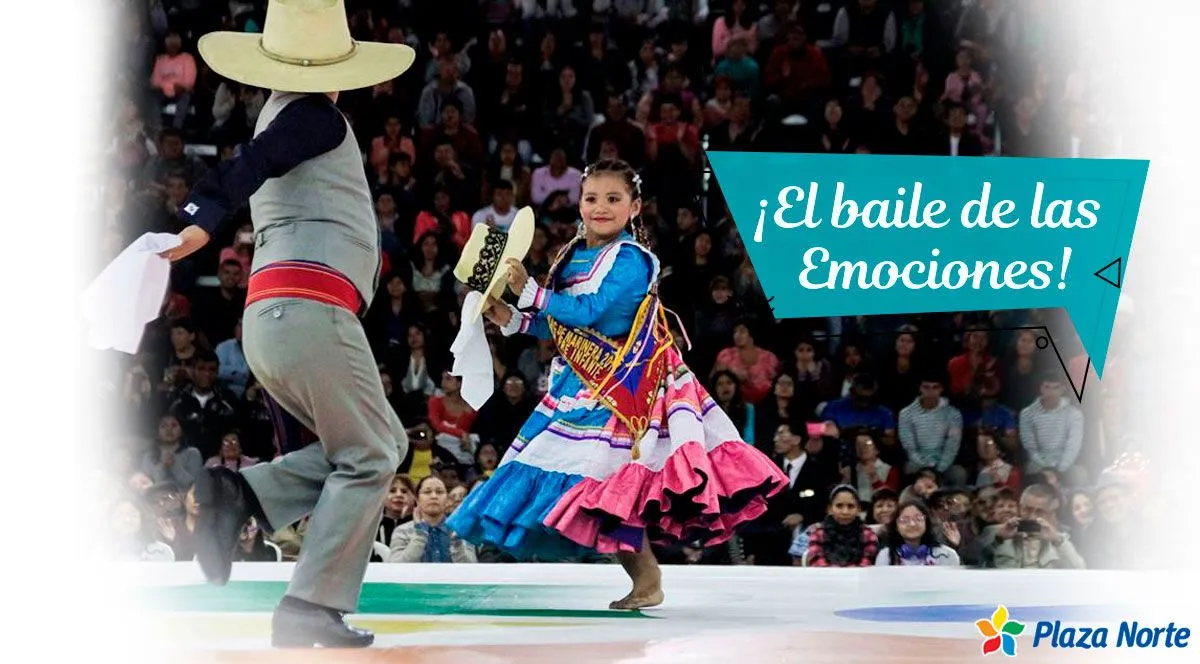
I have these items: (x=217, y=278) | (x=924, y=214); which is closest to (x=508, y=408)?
(x=217, y=278)

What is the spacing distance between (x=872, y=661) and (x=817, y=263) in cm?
171

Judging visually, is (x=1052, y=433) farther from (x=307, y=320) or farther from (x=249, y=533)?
(x=307, y=320)

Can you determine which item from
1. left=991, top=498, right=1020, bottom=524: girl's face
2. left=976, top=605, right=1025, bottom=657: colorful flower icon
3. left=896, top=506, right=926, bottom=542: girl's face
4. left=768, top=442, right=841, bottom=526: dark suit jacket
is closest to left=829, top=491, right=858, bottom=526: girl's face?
left=896, top=506, right=926, bottom=542: girl's face

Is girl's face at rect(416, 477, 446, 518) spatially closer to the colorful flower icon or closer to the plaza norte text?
the colorful flower icon

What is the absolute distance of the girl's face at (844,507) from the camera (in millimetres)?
5945

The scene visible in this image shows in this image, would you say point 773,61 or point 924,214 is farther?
point 773,61

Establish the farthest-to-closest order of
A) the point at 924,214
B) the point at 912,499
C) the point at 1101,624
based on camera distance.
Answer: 1. the point at 912,499
2. the point at 924,214
3. the point at 1101,624

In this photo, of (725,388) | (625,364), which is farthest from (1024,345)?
(625,364)

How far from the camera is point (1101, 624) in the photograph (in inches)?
165

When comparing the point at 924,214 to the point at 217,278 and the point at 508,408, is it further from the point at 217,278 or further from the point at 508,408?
the point at 217,278

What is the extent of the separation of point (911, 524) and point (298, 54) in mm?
2986

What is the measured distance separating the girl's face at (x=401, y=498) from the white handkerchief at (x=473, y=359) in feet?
5.97

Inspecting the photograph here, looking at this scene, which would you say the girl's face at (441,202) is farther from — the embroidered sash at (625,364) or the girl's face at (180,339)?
the embroidered sash at (625,364)

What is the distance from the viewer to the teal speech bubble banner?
5148 millimetres
